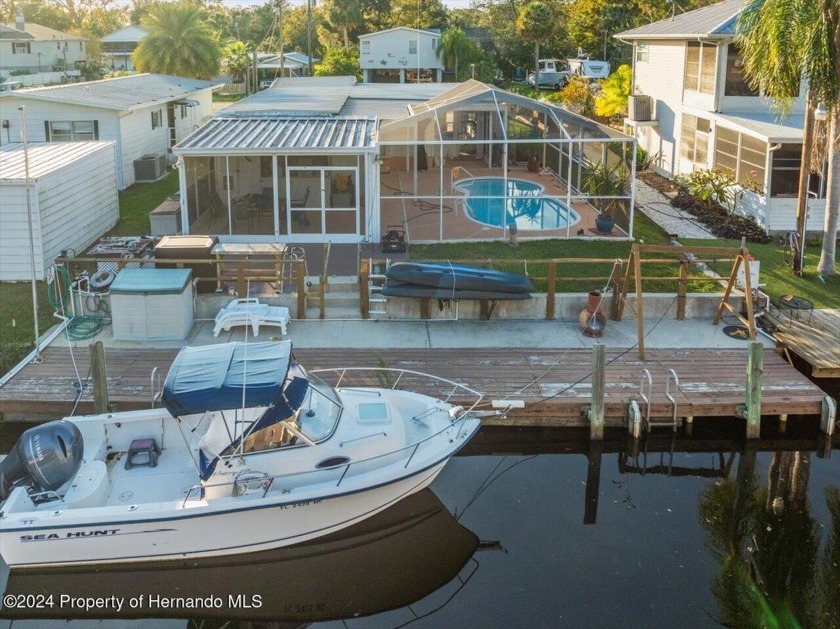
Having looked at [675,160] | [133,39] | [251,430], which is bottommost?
[251,430]

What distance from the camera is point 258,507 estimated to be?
35.7 ft

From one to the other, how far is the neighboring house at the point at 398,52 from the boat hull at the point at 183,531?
54.5 m

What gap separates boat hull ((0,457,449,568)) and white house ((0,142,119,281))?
9134mm

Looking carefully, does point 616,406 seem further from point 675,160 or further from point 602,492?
point 675,160

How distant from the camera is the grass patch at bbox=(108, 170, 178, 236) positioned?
23.8 metres

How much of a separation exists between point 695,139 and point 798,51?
34.7 feet

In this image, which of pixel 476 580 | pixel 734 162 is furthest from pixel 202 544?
pixel 734 162

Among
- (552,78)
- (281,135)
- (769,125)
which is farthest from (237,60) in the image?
(769,125)

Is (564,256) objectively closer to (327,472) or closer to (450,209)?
(450,209)

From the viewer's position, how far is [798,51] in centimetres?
1809

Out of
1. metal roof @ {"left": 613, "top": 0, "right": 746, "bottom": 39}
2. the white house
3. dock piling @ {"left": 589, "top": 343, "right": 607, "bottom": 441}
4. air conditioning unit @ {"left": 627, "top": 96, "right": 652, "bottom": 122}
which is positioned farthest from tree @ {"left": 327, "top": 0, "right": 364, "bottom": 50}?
dock piling @ {"left": 589, "top": 343, "right": 607, "bottom": 441}

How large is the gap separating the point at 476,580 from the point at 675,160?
887 inches

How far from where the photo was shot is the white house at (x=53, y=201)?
18.9 meters

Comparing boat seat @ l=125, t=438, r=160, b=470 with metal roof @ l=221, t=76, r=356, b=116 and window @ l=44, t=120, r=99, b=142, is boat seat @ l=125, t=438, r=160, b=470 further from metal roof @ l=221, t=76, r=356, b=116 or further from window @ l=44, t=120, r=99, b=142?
window @ l=44, t=120, r=99, b=142
